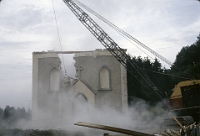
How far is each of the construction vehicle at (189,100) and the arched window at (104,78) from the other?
5.41m

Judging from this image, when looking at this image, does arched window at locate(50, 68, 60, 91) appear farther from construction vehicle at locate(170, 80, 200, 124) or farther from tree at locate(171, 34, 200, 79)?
tree at locate(171, 34, 200, 79)

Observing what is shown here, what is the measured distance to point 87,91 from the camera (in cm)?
1847

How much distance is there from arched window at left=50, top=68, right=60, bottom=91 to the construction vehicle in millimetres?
8814

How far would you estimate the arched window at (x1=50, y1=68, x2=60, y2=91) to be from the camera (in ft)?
62.3

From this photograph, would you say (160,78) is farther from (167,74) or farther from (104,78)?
(104,78)

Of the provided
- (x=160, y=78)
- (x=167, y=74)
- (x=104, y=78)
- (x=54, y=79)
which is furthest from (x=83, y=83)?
(x=160, y=78)

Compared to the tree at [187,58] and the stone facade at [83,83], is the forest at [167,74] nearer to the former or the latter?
the tree at [187,58]

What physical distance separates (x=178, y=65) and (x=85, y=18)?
10.4 m

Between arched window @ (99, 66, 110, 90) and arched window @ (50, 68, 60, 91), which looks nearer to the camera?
arched window @ (99, 66, 110, 90)

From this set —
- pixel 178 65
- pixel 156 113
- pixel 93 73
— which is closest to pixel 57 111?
pixel 93 73

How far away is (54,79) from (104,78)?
3.83m

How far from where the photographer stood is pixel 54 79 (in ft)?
63.0

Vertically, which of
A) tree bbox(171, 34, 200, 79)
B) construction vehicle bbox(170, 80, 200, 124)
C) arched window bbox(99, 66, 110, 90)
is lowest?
construction vehicle bbox(170, 80, 200, 124)

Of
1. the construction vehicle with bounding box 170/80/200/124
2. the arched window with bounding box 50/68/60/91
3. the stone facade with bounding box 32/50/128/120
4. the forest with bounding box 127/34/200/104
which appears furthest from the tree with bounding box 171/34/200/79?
the arched window with bounding box 50/68/60/91
